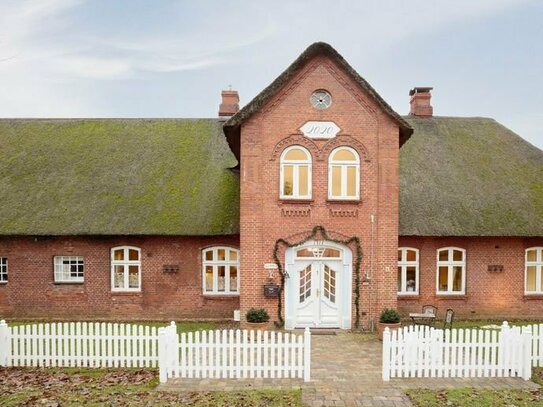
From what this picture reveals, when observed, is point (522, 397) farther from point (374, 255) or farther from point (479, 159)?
point (479, 159)

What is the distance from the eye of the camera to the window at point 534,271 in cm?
1666

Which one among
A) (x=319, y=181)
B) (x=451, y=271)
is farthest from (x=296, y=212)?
(x=451, y=271)

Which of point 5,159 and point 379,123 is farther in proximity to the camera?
point 5,159

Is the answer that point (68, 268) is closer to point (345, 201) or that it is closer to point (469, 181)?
point (345, 201)

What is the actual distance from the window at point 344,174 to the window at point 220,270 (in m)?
4.65

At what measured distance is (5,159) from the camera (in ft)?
61.5

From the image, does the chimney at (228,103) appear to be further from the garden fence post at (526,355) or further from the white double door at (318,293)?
the garden fence post at (526,355)

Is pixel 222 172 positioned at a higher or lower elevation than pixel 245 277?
higher

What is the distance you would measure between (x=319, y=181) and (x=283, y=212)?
1.58 metres

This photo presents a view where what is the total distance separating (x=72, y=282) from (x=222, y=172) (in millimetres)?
7258

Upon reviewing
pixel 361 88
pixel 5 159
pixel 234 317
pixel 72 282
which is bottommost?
pixel 234 317

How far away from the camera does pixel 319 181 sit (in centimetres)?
1420

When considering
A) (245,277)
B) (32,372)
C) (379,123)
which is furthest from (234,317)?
→ (379,123)

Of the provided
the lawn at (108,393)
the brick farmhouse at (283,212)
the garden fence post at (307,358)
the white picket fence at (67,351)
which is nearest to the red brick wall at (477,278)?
the brick farmhouse at (283,212)
